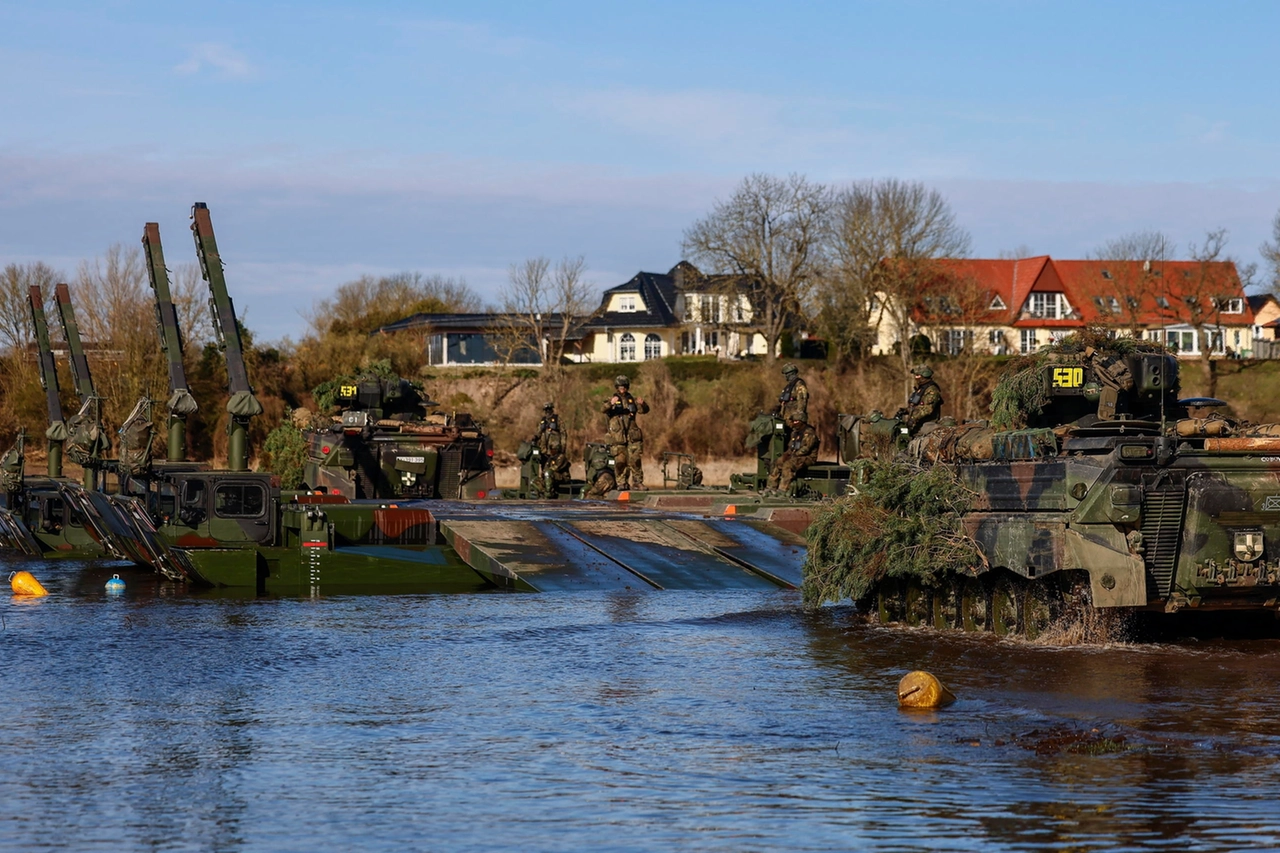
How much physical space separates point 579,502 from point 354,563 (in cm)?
977

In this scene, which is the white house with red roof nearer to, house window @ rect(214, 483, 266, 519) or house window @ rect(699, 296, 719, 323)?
house window @ rect(699, 296, 719, 323)

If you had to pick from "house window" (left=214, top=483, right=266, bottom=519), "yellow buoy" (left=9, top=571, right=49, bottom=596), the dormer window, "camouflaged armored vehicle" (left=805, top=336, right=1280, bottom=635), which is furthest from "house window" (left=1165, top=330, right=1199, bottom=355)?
"yellow buoy" (left=9, top=571, right=49, bottom=596)

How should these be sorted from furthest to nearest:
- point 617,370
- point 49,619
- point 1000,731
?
point 617,370 < point 49,619 < point 1000,731

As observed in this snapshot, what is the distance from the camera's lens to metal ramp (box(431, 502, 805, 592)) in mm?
23219

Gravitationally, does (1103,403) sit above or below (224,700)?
above

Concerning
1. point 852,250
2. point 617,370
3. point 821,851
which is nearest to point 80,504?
point 821,851

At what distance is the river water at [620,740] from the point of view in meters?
9.02

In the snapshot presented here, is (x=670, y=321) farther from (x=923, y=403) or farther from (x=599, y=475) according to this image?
(x=923, y=403)

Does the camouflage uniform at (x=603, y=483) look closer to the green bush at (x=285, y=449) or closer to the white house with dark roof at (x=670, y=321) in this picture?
the green bush at (x=285, y=449)

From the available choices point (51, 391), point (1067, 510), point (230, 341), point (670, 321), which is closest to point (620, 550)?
point (230, 341)

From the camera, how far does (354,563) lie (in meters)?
23.4

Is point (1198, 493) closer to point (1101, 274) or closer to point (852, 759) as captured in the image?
point (852, 759)

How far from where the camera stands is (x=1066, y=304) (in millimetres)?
82188

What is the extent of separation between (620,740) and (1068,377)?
27.6ft
